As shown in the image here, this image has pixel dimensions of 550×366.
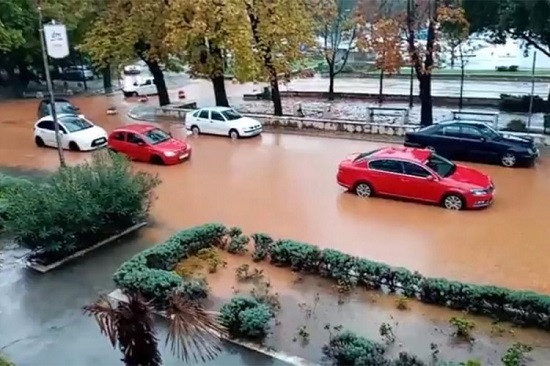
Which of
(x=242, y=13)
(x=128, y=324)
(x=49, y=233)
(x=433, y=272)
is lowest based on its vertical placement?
(x=433, y=272)

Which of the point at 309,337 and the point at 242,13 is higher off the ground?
the point at 242,13

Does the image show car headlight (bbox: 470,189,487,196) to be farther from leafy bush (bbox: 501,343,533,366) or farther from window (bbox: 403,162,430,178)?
leafy bush (bbox: 501,343,533,366)

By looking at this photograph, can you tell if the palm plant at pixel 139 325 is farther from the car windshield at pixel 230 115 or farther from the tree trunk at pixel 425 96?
the tree trunk at pixel 425 96

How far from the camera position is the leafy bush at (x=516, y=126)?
88.3ft

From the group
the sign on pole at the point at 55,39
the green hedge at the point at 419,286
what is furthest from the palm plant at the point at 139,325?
the sign on pole at the point at 55,39

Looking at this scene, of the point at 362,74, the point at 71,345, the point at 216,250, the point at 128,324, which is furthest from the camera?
the point at 362,74

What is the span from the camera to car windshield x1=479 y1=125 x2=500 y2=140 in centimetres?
2089

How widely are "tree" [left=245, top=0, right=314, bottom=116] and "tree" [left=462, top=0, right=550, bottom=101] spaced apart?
329 inches

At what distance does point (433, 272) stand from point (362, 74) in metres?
43.1

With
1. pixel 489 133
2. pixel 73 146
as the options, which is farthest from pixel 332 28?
pixel 489 133

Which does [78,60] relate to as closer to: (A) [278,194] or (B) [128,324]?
(A) [278,194]

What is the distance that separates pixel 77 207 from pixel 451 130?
13296 millimetres

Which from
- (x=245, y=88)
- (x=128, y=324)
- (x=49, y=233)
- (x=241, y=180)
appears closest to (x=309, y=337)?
(x=128, y=324)

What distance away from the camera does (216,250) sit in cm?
1446
